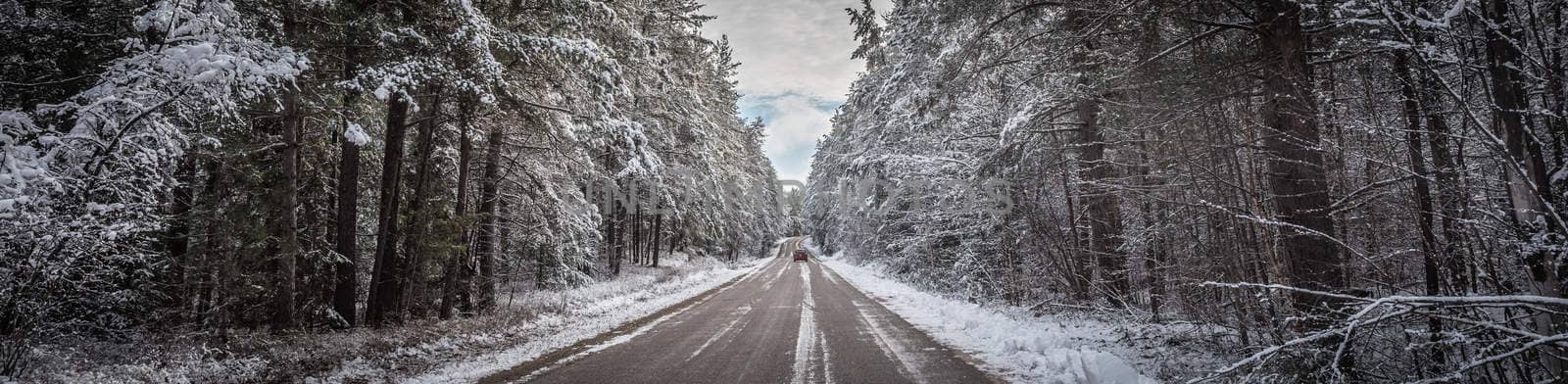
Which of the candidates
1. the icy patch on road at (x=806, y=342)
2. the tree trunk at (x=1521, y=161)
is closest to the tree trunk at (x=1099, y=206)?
the icy patch on road at (x=806, y=342)

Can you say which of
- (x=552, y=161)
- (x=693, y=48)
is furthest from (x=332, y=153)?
(x=693, y=48)

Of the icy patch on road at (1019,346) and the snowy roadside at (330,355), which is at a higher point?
the snowy roadside at (330,355)

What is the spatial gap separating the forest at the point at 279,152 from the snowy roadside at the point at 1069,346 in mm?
6436

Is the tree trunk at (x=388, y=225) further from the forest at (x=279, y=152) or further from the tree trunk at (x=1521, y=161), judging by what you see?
the tree trunk at (x=1521, y=161)

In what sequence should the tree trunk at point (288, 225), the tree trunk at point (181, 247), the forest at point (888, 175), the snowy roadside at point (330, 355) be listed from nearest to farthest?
the forest at point (888, 175)
the snowy roadside at point (330, 355)
the tree trunk at point (288, 225)
the tree trunk at point (181, 247)

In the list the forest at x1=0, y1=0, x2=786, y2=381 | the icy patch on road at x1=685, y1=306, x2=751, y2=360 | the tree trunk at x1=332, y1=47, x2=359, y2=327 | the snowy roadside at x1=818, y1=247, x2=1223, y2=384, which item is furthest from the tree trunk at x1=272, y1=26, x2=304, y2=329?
the snowy roadside at x1=818, y1=247, x2=1223, y2=384

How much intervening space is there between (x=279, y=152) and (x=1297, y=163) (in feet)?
43.2

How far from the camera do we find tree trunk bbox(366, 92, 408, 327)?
829 centimetres

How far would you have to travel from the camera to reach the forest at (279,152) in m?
5.01

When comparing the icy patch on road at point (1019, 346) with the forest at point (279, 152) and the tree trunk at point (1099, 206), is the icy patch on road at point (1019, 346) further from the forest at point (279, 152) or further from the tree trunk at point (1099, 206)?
the forest at point (279, 152)

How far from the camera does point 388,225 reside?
8695 millimetres

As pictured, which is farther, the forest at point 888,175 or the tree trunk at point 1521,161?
Result: the forest at point 888,175

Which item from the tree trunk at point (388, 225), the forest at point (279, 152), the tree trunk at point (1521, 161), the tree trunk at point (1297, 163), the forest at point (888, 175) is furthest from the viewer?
the tree trunk at point (388, 225)

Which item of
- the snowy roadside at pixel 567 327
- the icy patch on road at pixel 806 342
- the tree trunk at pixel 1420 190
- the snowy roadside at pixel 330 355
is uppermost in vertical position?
the tree trunk at pixel 1420 190
